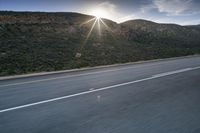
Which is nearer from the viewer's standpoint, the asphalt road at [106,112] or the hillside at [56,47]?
the asphalt road at [106,112]

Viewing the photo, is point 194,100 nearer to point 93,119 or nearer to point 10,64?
point 93,119

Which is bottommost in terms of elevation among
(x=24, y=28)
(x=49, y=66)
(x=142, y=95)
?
(x=49, y=66)

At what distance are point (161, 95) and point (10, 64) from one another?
1575cm

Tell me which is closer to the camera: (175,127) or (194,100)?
(175,127)

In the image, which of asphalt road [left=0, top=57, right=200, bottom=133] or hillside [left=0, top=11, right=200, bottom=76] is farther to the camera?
hillside [left=0, top=11, right=200, bottom=76]

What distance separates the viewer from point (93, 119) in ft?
14.0

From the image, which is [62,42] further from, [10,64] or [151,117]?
[151,117]

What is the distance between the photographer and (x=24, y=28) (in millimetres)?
32062

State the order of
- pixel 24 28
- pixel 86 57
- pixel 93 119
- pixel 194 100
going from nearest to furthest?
pixel 93 119, pixel 194 100, pixel 86 57, pixel 24 28

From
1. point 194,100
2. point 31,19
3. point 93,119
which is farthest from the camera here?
point 31,19

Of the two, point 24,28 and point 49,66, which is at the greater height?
point 24,28

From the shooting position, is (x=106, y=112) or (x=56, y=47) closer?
(x=106, y=112)

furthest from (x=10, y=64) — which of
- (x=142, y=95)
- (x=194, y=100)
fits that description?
(x=194, y=100)

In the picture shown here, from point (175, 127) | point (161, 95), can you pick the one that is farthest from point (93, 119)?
point (161, 95)
